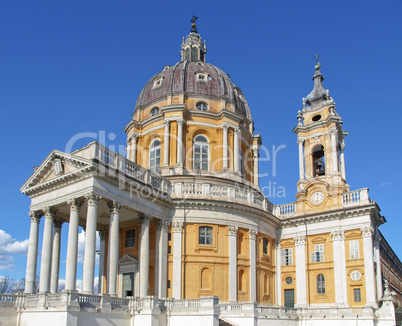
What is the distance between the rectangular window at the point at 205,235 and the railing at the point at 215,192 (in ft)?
6.85

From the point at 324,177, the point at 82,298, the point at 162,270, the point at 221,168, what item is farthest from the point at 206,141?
the point at 82,298

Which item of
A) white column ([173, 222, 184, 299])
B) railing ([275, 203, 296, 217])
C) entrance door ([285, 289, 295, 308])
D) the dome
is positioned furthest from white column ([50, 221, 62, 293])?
railing ([275, 203, 296, 217])

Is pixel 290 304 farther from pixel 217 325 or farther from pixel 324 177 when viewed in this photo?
pixel 217 325

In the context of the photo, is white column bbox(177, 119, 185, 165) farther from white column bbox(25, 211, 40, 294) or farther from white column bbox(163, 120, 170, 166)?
white column bbox(25, 211, 40, 294)

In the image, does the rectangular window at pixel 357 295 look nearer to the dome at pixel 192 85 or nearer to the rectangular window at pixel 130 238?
the rectangular window at pixel 130 238

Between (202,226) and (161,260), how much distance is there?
3745mm

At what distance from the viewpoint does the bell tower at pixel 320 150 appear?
115 feet

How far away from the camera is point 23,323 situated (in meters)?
22.2

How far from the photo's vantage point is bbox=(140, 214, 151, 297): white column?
26.5m

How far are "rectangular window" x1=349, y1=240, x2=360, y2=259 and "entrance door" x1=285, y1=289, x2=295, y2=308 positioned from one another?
5329 mm

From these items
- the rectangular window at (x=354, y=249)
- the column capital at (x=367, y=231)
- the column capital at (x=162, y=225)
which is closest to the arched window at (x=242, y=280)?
the column capital at (x=162, y=225)

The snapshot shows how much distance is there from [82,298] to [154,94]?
867 inches

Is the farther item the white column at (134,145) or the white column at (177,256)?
the white column at (134,145)

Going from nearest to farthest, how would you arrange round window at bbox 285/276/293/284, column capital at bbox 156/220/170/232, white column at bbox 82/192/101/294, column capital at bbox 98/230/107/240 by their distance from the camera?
white column at bbox 82/192/101/294, column capital at bbox 156/220/170/232, column capital at bbox 98/230/107/240, round window at bbox 285/276/293/284
